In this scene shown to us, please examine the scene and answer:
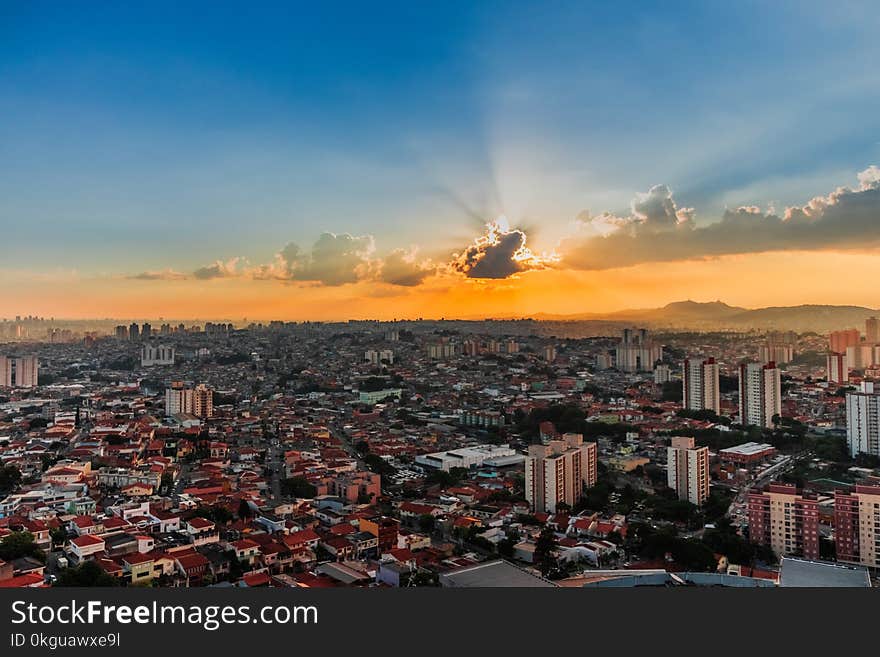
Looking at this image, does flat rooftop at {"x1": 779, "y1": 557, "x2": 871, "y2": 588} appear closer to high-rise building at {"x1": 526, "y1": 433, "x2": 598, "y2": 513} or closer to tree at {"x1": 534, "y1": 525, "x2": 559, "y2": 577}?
tree at {"x1": 534, "y1": 525, "x2": 559, "y2": 577}

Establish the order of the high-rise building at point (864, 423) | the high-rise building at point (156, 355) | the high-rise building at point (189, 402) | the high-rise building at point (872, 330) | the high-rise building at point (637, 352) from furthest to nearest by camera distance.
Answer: the high-rise building at point (156, 355), the high-rise building at point (637, 352), the high-rise building at point (189, 402), the high-rise building at point (872, 330), the high-rise building at point (864, 423)

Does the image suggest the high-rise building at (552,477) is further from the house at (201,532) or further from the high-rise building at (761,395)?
the high-rise building at (761,395)

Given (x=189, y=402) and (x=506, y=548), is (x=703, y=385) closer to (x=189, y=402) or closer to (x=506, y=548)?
(x=506, y=548)

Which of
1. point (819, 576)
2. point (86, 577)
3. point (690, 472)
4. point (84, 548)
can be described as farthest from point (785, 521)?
point (84, 548)

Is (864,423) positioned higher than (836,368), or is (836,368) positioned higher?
(836,368)

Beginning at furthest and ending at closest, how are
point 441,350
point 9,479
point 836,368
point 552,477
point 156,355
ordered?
point 441,350, point 156,355, point 836,368, point 9,479, point 552,477

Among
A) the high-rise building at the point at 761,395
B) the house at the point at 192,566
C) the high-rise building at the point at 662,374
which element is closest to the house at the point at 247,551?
the house at the point at 192,566
